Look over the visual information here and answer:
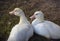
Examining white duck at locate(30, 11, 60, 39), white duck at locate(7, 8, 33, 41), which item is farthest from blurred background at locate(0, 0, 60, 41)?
white duck at locate(7, 8, 33, 41)

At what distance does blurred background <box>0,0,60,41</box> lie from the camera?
6.50 metres

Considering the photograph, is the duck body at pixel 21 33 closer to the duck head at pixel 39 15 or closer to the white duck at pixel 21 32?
the white duck at pixel 21 32

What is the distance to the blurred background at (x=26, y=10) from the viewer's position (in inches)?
256

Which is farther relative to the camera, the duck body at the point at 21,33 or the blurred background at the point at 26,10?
the blurred background at the point at 26,10

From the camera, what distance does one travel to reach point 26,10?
7.36 metres

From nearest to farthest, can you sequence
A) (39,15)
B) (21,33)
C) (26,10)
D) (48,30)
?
(21,33) → (48,30) → (39,15) → (26,10)

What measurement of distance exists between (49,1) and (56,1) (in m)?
0.21

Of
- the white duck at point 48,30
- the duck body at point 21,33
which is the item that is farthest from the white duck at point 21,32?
the white duck at point 48,30

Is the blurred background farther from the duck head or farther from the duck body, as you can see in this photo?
the duck head

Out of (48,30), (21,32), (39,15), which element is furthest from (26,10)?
(21,32)

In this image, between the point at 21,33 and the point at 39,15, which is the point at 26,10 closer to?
the point at 39,15

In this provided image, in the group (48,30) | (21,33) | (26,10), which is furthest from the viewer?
(26,10)

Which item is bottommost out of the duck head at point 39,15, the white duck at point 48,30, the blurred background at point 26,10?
the blurred background at point 26,10

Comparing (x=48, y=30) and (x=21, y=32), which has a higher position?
(x=21, y=32)
